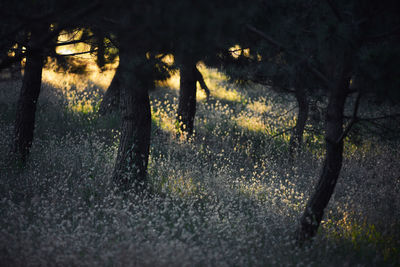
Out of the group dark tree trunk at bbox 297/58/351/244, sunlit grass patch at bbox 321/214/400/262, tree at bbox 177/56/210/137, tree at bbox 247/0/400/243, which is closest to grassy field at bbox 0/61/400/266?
sunlit grass patch at bbox 321/214/400/262

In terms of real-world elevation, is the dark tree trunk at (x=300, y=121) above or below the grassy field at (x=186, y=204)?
above

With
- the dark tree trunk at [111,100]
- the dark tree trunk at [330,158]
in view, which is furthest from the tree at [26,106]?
the dark tree trunk at [330,158]

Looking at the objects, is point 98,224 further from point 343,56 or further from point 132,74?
point 343,56

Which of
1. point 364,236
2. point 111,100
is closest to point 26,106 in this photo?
point 111,100

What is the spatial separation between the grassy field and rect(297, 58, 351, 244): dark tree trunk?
0.86 feet

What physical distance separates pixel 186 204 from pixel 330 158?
7.34 feet

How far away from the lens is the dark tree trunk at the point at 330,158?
4.15 meters

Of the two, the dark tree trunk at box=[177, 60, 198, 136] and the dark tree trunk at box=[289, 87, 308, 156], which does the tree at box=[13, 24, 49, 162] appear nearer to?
the dark tree trunk at box=[177, 60, 198, 136]

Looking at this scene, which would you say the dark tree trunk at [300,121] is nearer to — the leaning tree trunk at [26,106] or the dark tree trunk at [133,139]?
the dark tree trunk at [133,139]

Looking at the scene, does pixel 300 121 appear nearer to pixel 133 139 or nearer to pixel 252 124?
pixel 252 124

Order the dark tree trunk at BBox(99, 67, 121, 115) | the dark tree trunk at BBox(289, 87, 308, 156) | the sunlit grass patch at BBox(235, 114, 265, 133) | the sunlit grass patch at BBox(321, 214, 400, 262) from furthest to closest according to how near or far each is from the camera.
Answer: the dark tree trunk at BBox(99, 67, 121, 115) < the sunlit grass patch at BBox(235, 114, 265, 133) < the dark tree trunk at BBox(289, 87, 308, 156) < the sunlit grass patch at BBox(321, 214, 400, 262)

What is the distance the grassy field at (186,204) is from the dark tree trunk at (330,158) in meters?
0.26

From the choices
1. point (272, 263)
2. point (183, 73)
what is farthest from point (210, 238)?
point (183, 73)

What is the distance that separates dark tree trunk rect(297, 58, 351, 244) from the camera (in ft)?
13.6
